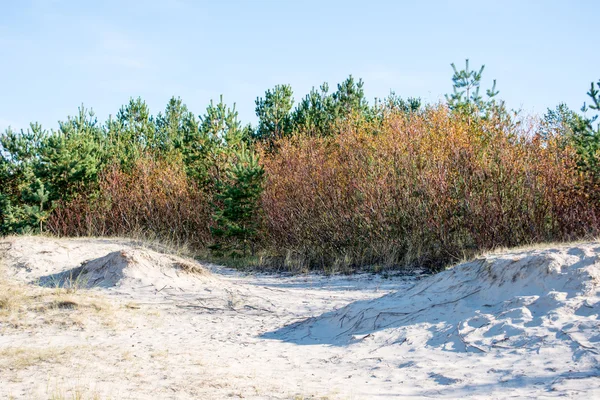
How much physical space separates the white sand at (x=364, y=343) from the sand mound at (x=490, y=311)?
0.06 ft

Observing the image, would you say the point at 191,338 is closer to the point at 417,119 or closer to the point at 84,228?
the point at 417,119

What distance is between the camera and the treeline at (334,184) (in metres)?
14.8

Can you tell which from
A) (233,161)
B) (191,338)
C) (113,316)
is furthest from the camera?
(233,161)

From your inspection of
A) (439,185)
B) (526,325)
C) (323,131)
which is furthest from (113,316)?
(323,131)

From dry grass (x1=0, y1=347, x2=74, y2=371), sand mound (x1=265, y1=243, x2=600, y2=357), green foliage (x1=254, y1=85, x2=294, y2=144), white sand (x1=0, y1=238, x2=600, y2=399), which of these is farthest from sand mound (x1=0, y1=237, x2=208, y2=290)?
green foliage (x1=254, y1=85, x2=294, y2=144)

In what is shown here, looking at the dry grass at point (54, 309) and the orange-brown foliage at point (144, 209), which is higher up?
the orange-brown foliage at point (144, 209)

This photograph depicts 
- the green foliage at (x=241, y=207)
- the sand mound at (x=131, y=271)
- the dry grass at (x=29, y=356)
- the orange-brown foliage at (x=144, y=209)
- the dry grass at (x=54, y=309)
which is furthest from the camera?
the orange-brown foliage at (x=144, y=209)

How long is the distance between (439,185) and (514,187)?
1817 mm

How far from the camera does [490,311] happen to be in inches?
300

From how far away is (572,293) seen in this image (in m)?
7.34

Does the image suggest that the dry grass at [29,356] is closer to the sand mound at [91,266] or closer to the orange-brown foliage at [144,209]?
the sand mound at [91,266]

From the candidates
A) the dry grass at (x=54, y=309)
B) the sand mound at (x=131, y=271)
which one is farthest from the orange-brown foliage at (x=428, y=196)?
the dry grass at (x=54, y=309)

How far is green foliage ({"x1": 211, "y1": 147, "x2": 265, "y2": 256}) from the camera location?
2005 centimetres

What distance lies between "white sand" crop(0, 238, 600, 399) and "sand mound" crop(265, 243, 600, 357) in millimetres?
19
